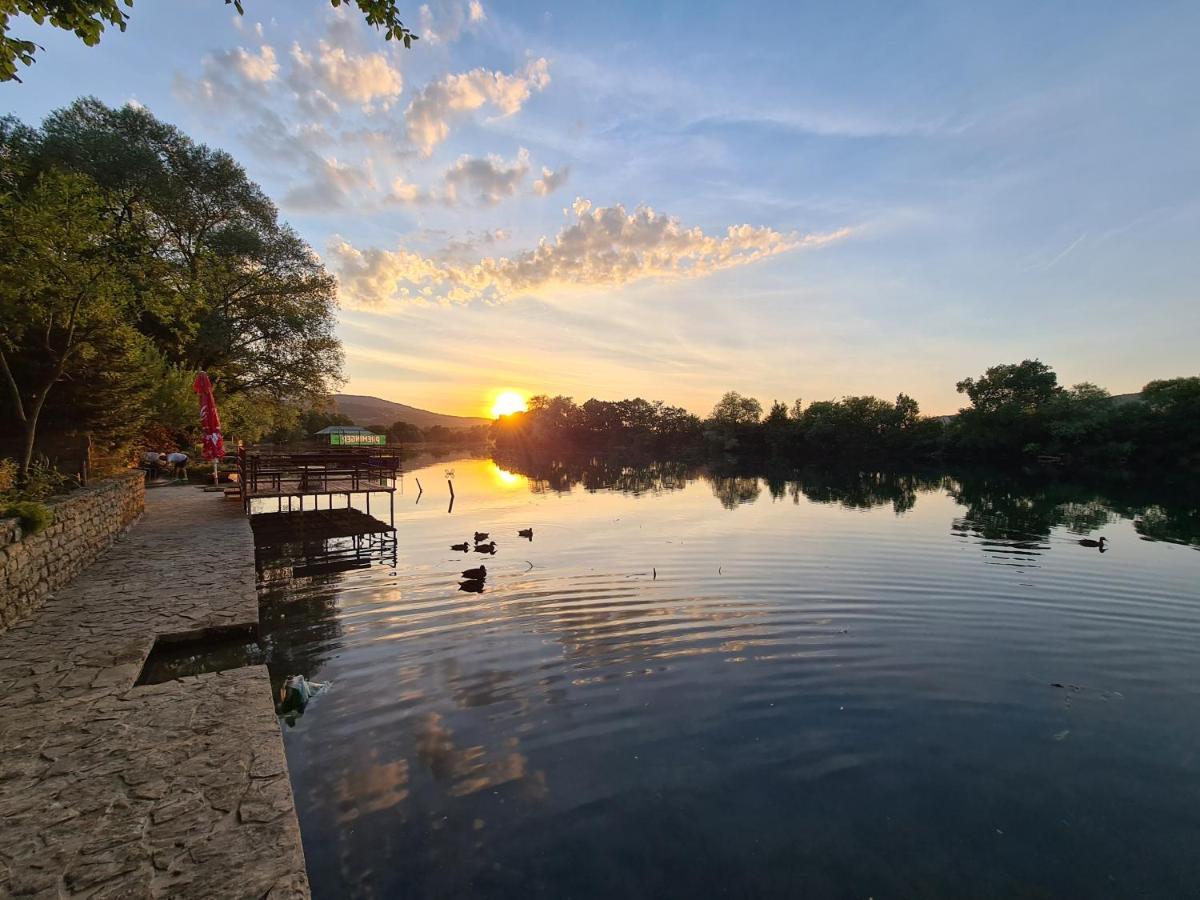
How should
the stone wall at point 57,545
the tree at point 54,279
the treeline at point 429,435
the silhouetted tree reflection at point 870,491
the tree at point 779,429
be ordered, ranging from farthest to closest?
the treeline at point 429,435 → the tree at point 779,429 → the silhouetted tree reflection at point 870,491 → the tree at point 54,279 → the stone wall at point 57,545

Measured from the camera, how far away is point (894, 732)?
6.79 metres

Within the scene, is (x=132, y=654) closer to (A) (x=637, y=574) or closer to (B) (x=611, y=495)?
(A) (x=637, y=574)

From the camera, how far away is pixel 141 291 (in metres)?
13.4

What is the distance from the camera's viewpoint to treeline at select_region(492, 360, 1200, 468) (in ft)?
205

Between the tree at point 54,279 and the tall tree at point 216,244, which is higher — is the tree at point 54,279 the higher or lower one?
the lower one

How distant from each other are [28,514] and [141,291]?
786 centimetres

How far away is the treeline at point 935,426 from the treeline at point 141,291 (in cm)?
8173

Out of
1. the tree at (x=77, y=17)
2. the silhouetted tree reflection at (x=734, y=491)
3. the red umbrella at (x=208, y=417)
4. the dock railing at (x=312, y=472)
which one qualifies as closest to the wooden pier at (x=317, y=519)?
the dock railing at (x=312, y=472)

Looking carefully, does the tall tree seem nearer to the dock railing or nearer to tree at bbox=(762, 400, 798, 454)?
the dock railing

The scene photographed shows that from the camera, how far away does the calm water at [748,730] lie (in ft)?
15.2

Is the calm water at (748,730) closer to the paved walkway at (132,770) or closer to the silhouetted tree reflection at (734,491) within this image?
the paved walkway at (132,770)

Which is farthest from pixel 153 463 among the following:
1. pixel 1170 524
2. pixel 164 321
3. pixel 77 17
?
pixel 1170 524

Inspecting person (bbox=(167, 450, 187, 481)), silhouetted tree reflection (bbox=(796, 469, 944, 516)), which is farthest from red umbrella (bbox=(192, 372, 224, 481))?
silhouetted tree reflection (bbox=(796, 469, 944, 516))

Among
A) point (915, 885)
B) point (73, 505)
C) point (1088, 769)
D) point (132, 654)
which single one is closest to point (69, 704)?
point (132, 654)
